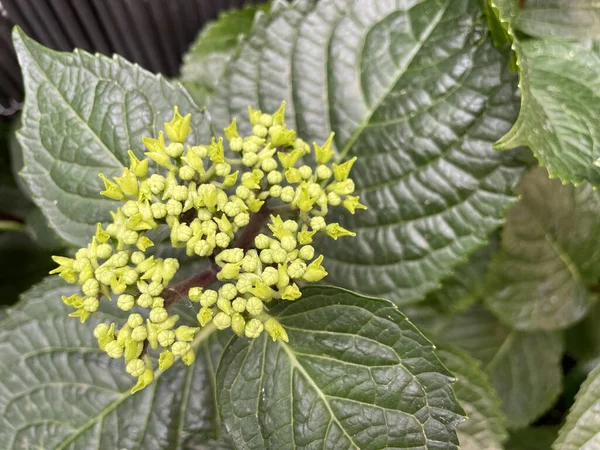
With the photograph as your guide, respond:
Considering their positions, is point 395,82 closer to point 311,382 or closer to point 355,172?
point 355,172

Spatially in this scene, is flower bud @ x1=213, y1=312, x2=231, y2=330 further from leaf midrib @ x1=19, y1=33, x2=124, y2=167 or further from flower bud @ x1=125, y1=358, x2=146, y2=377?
leaf midrib @ x1=19, y1=33, x2=124, y2=167

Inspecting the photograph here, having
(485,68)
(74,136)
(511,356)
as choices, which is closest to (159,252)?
(74,136)

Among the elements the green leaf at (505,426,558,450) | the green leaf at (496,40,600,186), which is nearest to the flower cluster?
the green leaf at (496,40,600,186)

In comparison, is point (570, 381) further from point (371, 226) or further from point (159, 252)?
point (159, 252)

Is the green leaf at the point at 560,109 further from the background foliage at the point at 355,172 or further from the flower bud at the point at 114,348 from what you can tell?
the flower bud at the point at 114,348

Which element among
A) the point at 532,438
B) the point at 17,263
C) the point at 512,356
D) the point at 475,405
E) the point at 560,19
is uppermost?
the point at 560,19

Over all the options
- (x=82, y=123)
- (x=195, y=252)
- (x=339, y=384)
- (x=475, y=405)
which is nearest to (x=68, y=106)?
(x=82, y=123)

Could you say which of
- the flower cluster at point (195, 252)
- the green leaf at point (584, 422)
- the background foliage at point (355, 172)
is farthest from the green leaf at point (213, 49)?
the green leaf at point (584, 422)
